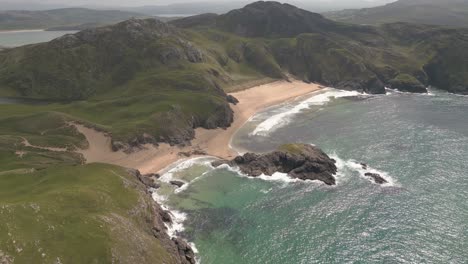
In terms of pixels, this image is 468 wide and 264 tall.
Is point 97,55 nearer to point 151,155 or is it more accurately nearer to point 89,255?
point 151,155

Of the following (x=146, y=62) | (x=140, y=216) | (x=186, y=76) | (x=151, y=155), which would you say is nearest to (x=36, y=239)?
(x=140, y=216)

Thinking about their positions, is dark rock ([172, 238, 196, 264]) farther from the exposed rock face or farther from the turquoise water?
the exposed rock face

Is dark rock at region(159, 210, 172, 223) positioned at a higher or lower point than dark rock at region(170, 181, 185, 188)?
higher

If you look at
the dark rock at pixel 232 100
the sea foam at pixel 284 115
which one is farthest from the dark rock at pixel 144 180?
the dark rock at pixel 232 100

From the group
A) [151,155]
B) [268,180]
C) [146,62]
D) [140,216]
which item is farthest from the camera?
[146,62]

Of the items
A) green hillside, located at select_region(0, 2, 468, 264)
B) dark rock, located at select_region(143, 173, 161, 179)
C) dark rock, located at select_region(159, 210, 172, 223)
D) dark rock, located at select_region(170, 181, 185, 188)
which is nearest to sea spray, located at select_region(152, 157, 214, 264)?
dark rock, located at select_region(170, 181, 185, 188)

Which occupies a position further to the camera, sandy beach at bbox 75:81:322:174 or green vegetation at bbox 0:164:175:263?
sandy beach at bbox 75:81:322:174

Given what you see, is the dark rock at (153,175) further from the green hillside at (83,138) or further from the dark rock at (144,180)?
the green hillside at (83,138)
